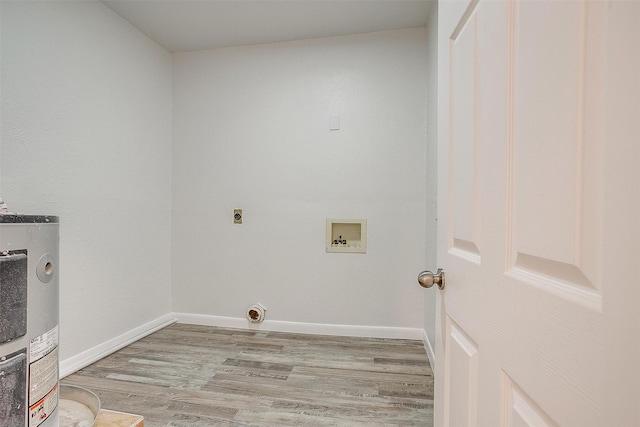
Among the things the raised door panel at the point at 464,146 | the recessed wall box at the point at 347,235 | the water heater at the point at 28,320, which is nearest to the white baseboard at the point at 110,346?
the recessed wall box at the point at 347,235

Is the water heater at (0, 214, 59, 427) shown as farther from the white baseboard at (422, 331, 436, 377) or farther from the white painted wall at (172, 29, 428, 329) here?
the white painted wall at (172, 29, 428, 329)

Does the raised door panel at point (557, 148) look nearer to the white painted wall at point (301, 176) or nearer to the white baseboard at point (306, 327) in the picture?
the white painted wall at point (301, 176)

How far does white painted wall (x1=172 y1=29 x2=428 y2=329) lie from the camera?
2.33 m

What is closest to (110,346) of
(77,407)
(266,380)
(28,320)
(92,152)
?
(266,380)

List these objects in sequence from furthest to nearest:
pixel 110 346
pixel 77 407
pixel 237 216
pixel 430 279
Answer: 1. pixel 237 216
2. pixel 110 346
3. pixel 430 279
4. pixel 77 407

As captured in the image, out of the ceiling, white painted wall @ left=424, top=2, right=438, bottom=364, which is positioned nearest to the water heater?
white painted wall @ left=424, top=2, right=438, bottom=364

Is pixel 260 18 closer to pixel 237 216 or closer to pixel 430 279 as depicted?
Result: pixel 237 216

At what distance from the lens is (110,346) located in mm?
2053

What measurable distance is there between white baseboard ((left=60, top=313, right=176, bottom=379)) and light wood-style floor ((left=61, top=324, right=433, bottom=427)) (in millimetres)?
48

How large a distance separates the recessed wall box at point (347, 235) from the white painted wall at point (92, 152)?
1.43m

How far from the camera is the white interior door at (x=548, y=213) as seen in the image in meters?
0.31

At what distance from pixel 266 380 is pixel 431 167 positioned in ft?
5.57

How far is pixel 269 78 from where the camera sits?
2486 mm

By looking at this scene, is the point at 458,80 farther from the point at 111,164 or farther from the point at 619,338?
the point at 111,164
